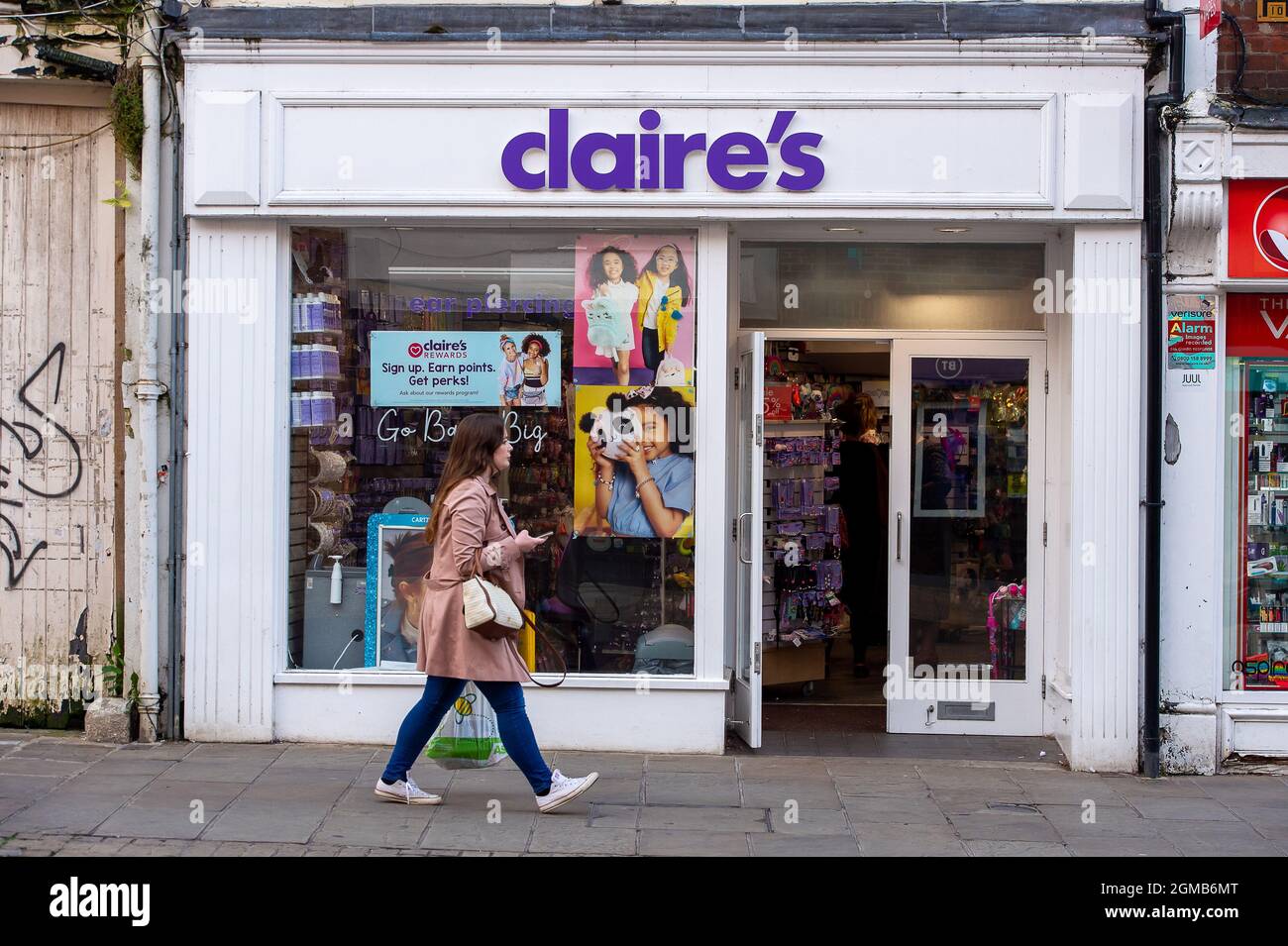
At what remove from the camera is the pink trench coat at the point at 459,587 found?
614cm

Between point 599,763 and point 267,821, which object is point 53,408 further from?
point 599,763

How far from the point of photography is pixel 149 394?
25.0 feet

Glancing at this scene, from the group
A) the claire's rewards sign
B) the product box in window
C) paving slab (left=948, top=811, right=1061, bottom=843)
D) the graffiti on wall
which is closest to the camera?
paving slab (left=948, top=811, right=1061, bottom=843)

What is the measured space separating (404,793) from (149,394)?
279 cm

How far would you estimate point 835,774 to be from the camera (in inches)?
290

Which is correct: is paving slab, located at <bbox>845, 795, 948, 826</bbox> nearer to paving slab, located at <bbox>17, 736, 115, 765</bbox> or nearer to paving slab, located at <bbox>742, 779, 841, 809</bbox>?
paving slab, located at <bbox>742, 779, 841, 809</bbox>

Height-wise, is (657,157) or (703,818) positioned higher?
→ (657,157)

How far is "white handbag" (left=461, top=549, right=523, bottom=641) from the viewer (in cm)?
607

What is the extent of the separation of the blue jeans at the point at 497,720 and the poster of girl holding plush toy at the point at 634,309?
2.21m

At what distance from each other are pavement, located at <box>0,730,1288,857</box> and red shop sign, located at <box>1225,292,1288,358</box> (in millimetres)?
2378

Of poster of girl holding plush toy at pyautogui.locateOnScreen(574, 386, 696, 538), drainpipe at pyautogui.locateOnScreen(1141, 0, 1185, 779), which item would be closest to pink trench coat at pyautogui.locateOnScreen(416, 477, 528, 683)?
poster of girl holding plush toy at pyautogui.locateOnScreen(574, 386, 696, 538)

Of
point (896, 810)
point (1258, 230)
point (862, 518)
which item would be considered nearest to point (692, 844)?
point (896, 810)

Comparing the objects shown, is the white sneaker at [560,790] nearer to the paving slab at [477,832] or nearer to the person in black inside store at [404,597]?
the paving slab at [477,832]

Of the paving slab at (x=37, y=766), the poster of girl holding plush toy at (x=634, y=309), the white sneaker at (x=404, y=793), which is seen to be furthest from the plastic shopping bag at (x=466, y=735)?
the poster of girl holding plush toy at (x=634, y=309)
